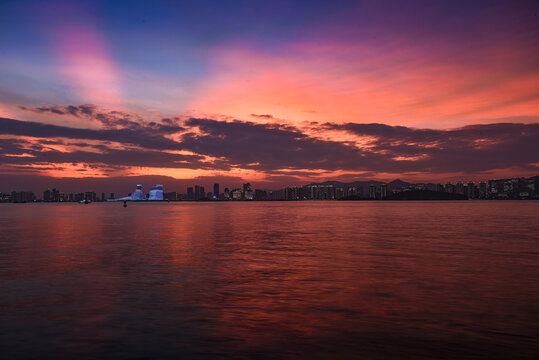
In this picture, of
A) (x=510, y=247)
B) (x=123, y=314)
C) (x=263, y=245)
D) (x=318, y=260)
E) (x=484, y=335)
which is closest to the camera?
(x=484, y=335)

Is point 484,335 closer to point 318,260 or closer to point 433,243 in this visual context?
point 318,260

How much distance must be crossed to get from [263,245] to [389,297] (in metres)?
27.2

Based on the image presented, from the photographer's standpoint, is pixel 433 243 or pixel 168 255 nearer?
pixel 168 255

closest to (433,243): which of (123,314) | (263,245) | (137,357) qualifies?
(263,245)

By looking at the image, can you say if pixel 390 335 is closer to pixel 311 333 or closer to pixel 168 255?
pixel 311 333

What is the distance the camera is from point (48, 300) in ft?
67.7

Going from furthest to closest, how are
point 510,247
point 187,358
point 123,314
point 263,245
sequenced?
point 263,245, point 510,247, point 123,314, point 187,358

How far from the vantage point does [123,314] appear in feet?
59.4

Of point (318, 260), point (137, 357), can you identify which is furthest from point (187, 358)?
point (318, 260)

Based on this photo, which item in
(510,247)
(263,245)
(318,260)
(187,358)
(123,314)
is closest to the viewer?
(187,358)

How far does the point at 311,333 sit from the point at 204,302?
6.88m

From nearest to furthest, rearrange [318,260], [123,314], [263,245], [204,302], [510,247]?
[123,314] → [204,302] → [318,260] → [510,247] → [263,245]

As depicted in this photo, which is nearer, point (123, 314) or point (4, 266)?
point (123, 314)

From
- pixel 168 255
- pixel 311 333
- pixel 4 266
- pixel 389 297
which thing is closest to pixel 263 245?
pixel 168 255
